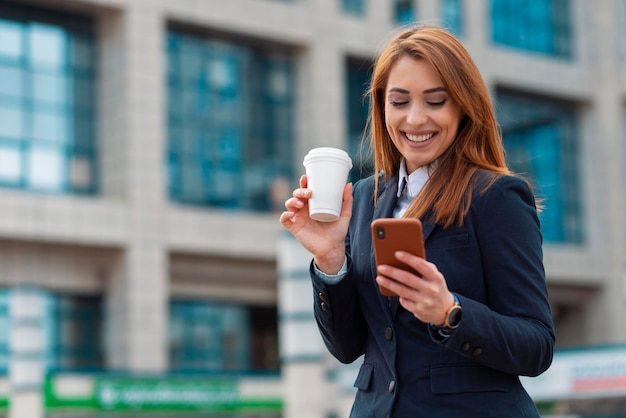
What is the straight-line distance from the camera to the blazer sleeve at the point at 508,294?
232 cm

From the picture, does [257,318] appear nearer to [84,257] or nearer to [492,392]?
[84,257]

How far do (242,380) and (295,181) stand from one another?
24.1ft

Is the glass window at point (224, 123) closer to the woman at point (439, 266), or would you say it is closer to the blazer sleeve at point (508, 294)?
the woman at point (439, 266)

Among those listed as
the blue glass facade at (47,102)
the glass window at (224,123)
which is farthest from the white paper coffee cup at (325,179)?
the glass window at (224,123)

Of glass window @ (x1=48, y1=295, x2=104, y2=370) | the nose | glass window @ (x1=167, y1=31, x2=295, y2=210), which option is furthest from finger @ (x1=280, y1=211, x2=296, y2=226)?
glass window @ (x1=167, y1=31, x2=295, y2=210)

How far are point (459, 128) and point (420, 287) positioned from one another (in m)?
0.51

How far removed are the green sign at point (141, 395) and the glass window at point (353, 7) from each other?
1376cm

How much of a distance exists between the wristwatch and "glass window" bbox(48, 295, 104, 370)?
3226 centimetres

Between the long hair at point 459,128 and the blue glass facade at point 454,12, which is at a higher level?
the blue glass facade at point 454,12

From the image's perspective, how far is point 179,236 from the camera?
3538 cm

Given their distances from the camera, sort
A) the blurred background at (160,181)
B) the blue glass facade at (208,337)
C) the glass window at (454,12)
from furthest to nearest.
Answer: the glass window at (454,12)
the blue glass facade at (208,337)
the blurred background at (160,181)

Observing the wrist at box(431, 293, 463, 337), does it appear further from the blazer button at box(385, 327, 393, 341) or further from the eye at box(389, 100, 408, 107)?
the eye at box(389, 100, 408, 107)

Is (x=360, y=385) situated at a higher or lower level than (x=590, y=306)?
lower

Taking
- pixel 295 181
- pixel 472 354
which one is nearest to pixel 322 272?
pixel 472 354
